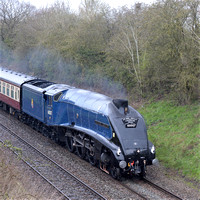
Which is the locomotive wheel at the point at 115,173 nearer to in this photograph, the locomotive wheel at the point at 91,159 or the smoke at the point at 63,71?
the locomotive wheel at the point at 91,159

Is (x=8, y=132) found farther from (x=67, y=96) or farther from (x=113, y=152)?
(x=113, y=152)

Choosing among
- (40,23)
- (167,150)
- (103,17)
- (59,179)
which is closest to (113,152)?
(59,179)

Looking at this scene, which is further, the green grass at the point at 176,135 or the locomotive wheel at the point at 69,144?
the locomotive wheel at the point at 69,144

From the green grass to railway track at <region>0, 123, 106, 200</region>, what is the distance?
4.35 meters

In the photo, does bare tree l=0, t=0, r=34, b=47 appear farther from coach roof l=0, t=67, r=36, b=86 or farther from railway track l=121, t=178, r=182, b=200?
railway track l=121, t=178, r=182, b=200

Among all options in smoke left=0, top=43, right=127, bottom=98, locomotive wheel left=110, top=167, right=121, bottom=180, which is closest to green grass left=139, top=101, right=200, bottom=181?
locomotive wheel left=110, top=167, right=121, bottom=180

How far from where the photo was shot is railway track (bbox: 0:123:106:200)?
10.4 metres

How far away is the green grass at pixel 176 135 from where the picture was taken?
1305 centimetres

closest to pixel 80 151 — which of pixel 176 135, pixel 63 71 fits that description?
pixel 176 135

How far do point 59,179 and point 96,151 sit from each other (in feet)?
6.09

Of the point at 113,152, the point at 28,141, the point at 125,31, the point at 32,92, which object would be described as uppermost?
the point at 125,31

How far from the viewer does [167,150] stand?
14.5 meters

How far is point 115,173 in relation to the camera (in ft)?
38.2

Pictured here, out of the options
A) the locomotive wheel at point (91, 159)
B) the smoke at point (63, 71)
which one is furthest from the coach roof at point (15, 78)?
the locomotive wheel at point (91, 159)
